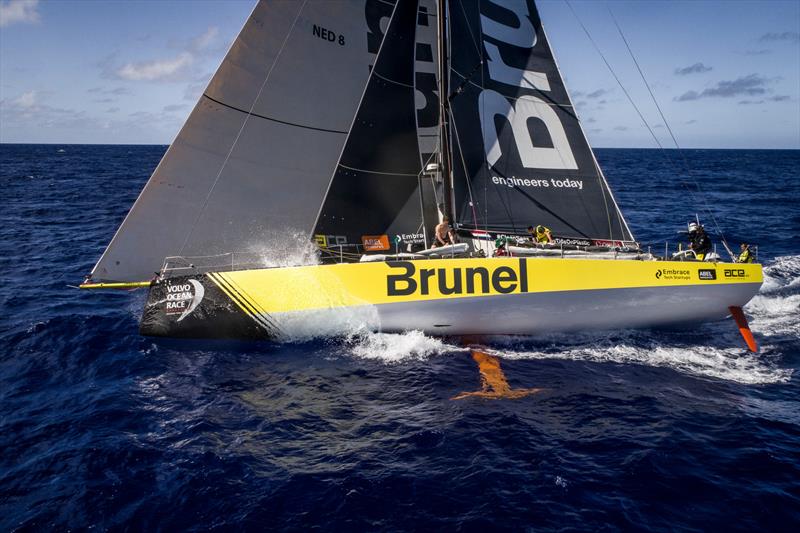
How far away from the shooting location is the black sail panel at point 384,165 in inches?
450

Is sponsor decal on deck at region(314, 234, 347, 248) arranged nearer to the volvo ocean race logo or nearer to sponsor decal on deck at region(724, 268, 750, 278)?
the volvo ocean race logo

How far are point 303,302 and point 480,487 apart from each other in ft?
17.5

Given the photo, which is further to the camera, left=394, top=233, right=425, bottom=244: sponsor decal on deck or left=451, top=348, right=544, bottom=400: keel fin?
left=394, top=233, right=425, bottom=244: sponsor decal on deck

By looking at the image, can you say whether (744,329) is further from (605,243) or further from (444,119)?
(444,119)

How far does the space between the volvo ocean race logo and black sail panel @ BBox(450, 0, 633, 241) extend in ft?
18.9

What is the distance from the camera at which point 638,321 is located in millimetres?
11078

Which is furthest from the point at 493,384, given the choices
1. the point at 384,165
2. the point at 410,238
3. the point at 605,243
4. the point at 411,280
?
the point at 384,165

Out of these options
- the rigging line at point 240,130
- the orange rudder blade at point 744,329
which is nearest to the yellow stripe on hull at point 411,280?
the rigging line at point 240,130

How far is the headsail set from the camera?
10602 millimetres

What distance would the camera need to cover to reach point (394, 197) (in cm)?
1206

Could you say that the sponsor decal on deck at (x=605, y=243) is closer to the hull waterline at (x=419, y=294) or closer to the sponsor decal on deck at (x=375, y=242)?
the hull waterline at (x=419, y=294)

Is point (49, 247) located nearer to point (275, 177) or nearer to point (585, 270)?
point (275, 177)

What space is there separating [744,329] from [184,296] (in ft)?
36.3

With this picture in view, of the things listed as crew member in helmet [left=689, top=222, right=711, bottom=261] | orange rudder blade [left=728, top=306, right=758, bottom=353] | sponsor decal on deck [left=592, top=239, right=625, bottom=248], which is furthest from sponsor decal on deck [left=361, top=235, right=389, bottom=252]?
orange rudder blade [left=728, top=306, right=758, bottom=353]
